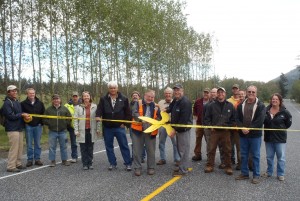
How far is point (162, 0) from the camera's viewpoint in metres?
33.3

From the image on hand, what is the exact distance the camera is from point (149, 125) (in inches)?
301

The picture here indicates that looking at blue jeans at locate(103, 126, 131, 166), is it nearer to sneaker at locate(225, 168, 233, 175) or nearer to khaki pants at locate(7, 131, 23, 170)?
khaki pants at locate(7, 131, 23, 170)

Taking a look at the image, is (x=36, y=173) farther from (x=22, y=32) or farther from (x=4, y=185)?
(x=22, y=32)

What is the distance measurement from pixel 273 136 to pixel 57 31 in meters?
15.5

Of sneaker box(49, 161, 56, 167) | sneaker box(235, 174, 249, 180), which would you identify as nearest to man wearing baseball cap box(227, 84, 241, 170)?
sneaker box(235, 174, 249, 180)

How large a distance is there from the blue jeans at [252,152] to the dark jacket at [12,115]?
536cm

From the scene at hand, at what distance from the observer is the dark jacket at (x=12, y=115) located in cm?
795

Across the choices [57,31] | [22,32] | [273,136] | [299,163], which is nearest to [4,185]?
[273,136]

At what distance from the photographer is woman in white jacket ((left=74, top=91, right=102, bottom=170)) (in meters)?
8.15

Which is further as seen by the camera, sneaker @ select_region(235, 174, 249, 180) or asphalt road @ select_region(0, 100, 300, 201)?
sneaker @ select_region(235, 174, 249, 180)

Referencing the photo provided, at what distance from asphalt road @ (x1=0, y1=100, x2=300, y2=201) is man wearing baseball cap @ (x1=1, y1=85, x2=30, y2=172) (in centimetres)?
32

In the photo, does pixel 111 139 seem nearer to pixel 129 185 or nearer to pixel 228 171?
pixel 129 185

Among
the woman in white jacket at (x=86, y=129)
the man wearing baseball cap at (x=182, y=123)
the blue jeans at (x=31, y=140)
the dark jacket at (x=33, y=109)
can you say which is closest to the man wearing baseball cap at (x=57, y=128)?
the dark jacket at (x=33, y=109)

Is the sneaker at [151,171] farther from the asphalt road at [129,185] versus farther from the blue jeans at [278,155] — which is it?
the blue jeans at [278,155]
